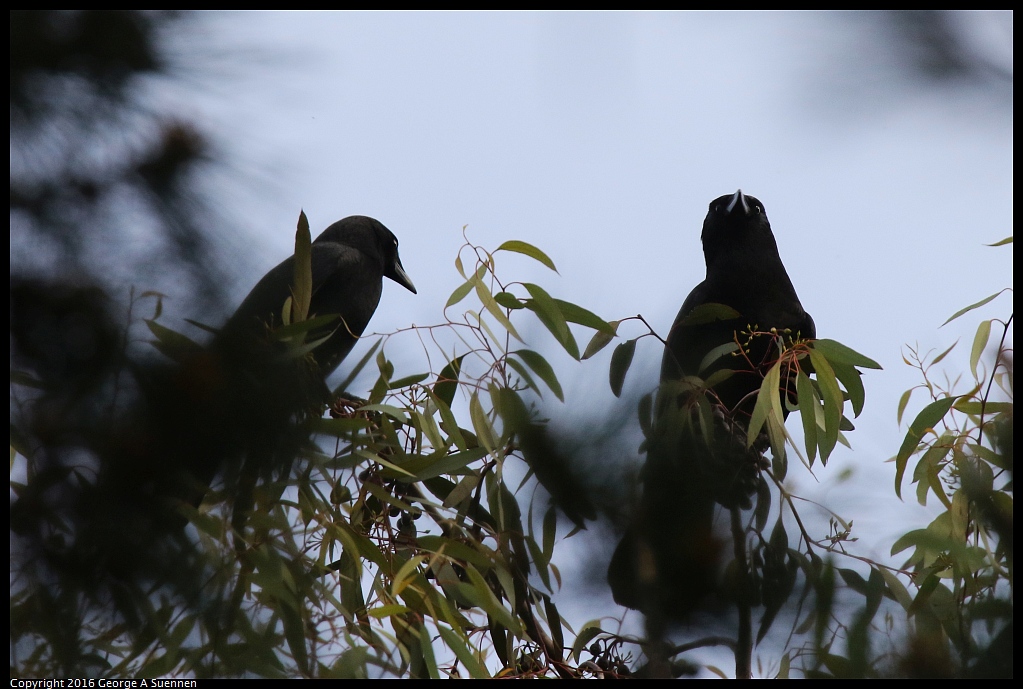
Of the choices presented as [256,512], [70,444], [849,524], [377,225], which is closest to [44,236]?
[70,444]

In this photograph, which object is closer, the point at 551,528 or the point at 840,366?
the point at 551,528

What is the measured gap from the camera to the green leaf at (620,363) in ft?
3.48

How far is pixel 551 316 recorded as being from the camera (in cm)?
132

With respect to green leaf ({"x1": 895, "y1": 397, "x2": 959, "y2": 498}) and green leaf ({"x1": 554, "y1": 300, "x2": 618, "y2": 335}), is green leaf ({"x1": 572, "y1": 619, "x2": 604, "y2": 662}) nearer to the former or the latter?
green leaf ({"x1": 554, "y1": 300, "x2": 618, "y2": 335})

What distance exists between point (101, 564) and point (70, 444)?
10cm

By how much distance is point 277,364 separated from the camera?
752mm

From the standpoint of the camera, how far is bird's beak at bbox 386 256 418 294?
3471 mm

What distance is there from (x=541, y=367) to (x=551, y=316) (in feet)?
0.62

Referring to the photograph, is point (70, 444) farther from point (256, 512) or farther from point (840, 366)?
point (840, 366)

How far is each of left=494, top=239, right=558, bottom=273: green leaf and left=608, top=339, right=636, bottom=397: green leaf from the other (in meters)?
0.40

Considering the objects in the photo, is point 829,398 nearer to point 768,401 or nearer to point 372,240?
point 768,401

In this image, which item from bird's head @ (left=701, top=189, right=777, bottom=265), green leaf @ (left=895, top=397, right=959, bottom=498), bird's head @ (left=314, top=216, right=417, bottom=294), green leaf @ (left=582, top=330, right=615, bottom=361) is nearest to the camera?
green leaf @ (left=582, top=330, right=615, bottom=361)

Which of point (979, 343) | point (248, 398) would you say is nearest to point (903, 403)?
point (979, 343)

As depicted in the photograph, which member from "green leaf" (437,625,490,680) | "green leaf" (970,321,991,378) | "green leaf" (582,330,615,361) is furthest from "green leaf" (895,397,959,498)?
"green leaf" (437,625,490,680)
